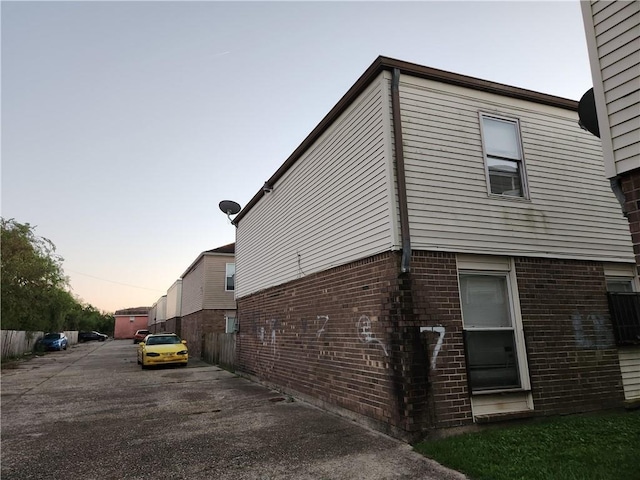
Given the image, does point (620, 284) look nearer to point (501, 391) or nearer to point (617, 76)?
point (501, 391)

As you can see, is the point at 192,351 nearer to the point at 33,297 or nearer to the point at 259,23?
the point at 33,297

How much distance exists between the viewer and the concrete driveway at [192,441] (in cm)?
469

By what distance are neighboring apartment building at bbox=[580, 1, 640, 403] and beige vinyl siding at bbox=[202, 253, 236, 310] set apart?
21.4 m

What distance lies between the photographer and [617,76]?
3.90m

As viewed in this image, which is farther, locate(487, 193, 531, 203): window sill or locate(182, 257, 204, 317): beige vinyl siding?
locate(182, 257, 204, 317): beige vinyl siding

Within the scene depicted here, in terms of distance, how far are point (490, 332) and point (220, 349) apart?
14.0m

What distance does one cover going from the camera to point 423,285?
610 centimetres

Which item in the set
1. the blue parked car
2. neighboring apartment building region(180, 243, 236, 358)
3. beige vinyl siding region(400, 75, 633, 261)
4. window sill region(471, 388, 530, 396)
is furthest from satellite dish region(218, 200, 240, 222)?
the blue parked car

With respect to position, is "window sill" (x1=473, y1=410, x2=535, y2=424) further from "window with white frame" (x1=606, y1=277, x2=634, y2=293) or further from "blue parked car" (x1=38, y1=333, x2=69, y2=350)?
"blue parked car" (x1=38, y1=333, x2=69, y2=350)

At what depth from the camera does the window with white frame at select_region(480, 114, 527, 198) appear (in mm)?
7266

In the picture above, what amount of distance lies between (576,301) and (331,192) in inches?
195

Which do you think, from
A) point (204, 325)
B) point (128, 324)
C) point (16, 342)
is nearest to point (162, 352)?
point (204, 325)

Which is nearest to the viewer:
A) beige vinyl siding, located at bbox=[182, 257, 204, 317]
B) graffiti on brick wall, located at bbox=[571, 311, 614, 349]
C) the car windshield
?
graffiti on brick wall, located at bbox=[571, 311, 614, 349]

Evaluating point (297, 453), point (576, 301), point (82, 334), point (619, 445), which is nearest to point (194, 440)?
point (297, 453)
